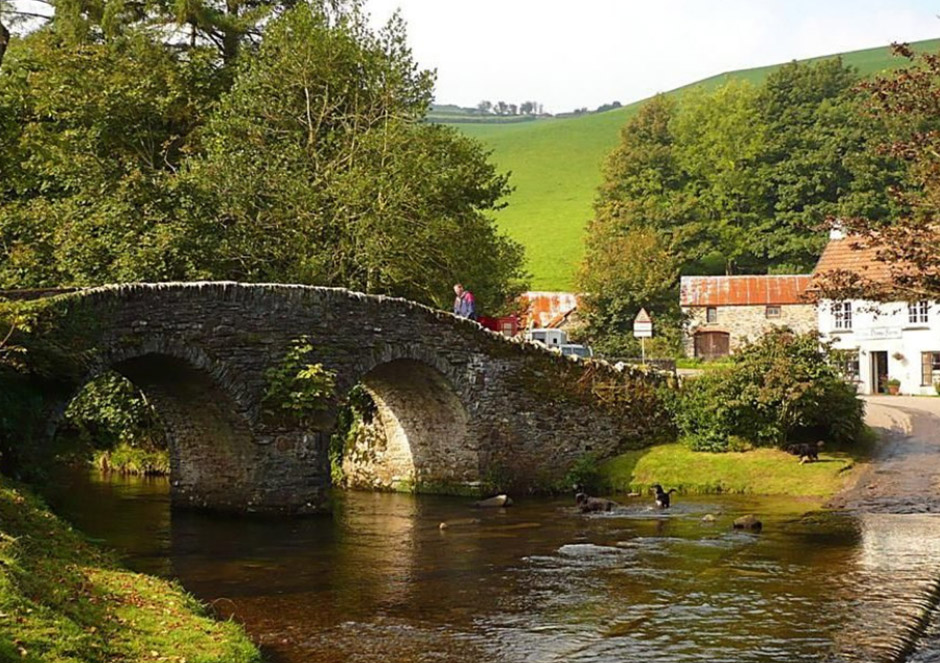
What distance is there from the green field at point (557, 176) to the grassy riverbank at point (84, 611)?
5998 cm

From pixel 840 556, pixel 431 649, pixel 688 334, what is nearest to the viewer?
pixel 431 649

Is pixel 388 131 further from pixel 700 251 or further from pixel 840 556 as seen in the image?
pixel 700 251

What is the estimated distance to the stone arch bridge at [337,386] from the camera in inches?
848

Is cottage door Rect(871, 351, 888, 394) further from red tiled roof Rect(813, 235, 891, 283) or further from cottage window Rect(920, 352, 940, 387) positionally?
red tiled roof Rect(813, 235, 891, 283)

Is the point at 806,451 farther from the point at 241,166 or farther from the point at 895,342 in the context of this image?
the point at 895,342

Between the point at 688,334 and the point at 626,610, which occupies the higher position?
the point at 688,334

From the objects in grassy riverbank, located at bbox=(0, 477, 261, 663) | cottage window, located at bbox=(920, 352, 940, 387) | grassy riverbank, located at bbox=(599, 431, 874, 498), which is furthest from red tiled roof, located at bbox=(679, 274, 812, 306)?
grassy riverbank, located at bbox=(0, 477, 261, 663)

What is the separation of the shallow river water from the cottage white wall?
89.2 feet

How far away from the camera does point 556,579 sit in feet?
57.4

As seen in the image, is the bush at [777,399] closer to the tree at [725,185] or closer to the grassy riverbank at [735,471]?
the grassy riverbank at [735,471]

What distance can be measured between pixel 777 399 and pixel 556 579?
11981 mm

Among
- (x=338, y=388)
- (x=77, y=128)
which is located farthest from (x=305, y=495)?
(x=77, y=128)

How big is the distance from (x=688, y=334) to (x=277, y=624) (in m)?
52.7

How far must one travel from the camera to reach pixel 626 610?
49.9 feet
